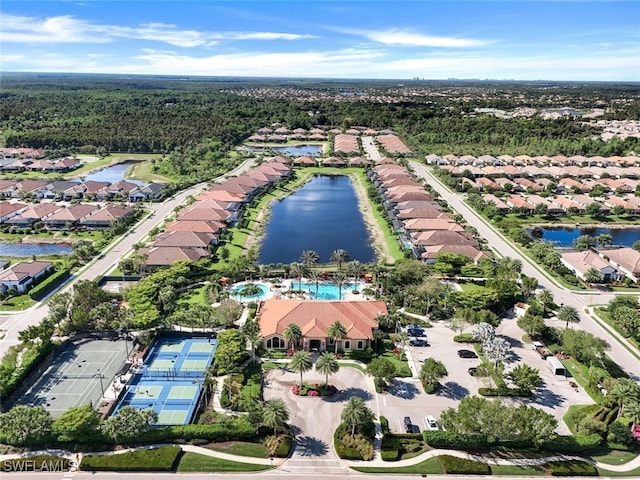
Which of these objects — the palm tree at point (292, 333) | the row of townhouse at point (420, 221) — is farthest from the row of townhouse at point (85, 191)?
the palm tree at point (292, 333)

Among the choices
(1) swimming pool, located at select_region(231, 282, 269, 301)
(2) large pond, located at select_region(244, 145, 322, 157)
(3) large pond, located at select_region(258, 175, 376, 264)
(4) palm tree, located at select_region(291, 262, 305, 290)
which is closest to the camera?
(1) swimming pool, located at select_region(231, 282, 269, 301)

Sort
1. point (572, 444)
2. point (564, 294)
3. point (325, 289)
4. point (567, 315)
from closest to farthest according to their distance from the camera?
point (572, 444) < point (567, 315) < point (564, 294) < point (325, 289)

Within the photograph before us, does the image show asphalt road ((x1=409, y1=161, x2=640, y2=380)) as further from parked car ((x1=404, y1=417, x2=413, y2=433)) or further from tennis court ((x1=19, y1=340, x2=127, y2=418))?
tennis court ((x1=19, y1=340, x2=127, y2=418))

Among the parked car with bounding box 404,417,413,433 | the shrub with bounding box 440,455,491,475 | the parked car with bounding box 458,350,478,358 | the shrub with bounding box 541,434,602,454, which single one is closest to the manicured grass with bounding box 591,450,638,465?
the shrub with bounding box 541,434,602,454

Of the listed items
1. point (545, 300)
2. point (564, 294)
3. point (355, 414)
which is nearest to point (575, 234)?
point (564, 294)

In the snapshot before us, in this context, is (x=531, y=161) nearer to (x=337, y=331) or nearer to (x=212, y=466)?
(x=337, y=331)

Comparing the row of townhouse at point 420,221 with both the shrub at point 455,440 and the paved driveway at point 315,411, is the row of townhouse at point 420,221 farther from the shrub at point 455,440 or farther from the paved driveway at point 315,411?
the shrub at point 455,440

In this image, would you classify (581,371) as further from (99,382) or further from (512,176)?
(512,176)
